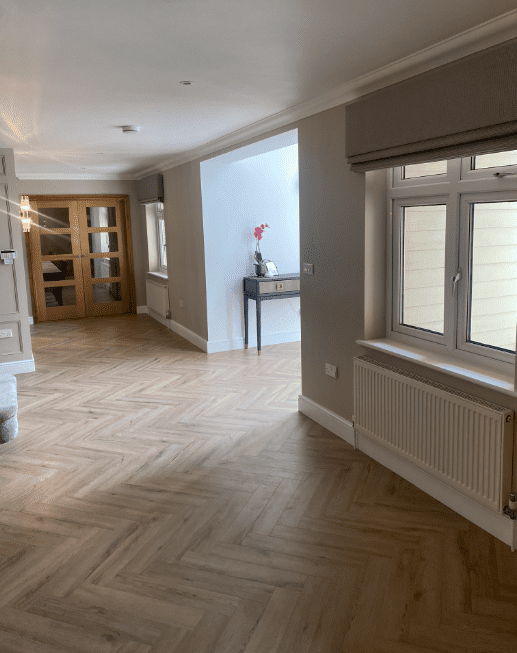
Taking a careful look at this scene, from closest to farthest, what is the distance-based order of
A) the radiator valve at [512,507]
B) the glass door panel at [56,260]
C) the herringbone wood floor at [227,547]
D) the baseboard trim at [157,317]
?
the herringbone wood floor at [227,547] → the radiator valve at [512,507] → the baseboard trim at [157,317] → the glass door panel at [56,260]

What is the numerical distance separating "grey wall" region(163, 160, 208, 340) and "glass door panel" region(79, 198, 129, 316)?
6.30 feet

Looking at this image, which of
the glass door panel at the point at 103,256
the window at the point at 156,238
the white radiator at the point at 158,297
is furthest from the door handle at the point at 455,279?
the glass door panel at the point at 103,256

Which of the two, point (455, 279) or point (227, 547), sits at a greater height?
point (455, 279)

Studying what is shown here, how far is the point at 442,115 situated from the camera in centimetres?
286

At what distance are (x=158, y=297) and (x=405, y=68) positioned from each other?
20.9 feet

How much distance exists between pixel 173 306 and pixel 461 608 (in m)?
6.52

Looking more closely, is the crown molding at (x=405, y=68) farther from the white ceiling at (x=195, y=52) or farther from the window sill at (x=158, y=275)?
the window sill at (x=158, y=275)

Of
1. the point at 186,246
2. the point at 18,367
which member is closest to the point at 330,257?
the point at 186,246

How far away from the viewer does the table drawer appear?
6789 mm

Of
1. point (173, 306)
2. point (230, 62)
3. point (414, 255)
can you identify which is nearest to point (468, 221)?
point (414, 255)

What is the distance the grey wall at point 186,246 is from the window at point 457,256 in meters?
3.57

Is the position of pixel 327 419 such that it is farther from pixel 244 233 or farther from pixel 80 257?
pixel 80 257

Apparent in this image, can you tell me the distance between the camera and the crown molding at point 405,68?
259 centimetres

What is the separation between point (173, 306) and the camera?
332 inches
